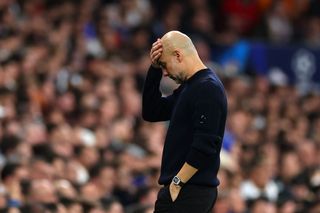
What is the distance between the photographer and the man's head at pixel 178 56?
20.9 ft

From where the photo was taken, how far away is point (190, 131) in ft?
20.9

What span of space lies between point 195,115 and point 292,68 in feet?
36.9

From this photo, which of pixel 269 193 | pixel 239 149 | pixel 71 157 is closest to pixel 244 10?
pixel 239 149

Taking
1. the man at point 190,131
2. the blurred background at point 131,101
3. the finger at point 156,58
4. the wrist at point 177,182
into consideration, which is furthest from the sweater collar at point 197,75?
the blurred background at point 131,101

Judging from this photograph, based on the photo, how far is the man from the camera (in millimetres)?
6246

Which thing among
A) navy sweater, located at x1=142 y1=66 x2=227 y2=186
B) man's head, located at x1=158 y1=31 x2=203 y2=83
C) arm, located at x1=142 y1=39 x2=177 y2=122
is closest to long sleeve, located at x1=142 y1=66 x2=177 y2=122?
arm, located at x1=142 y1=39 x2=177 y2=122

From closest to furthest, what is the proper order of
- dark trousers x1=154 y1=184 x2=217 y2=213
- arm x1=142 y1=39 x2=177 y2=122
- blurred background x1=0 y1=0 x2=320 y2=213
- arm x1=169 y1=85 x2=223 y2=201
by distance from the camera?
arm x1=169 y1=85 x2=223 y2=201
dark trousers x1=154 y1=184 x2=217 y2=213
arm x1=142 y1=39 x2=177 y2=122
blurred background x1=0 y1=0 x2=320 y2=213

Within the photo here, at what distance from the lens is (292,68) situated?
1736cm

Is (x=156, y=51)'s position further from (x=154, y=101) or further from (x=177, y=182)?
(x=177, y=182)

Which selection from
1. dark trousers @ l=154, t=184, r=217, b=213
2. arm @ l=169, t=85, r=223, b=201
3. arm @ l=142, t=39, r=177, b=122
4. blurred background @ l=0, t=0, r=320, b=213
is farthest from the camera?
blurred background @ l=0, t=0, r=320, b=213

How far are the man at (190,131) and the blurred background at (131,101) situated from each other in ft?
7.21

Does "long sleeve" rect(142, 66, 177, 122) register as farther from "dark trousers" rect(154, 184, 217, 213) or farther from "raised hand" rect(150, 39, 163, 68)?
"dark trousers" rect(154, 184, 217, 213)

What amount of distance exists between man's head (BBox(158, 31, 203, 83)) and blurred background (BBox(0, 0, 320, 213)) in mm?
2341

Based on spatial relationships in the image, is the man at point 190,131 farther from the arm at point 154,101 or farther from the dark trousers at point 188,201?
the arm at point 154,101
